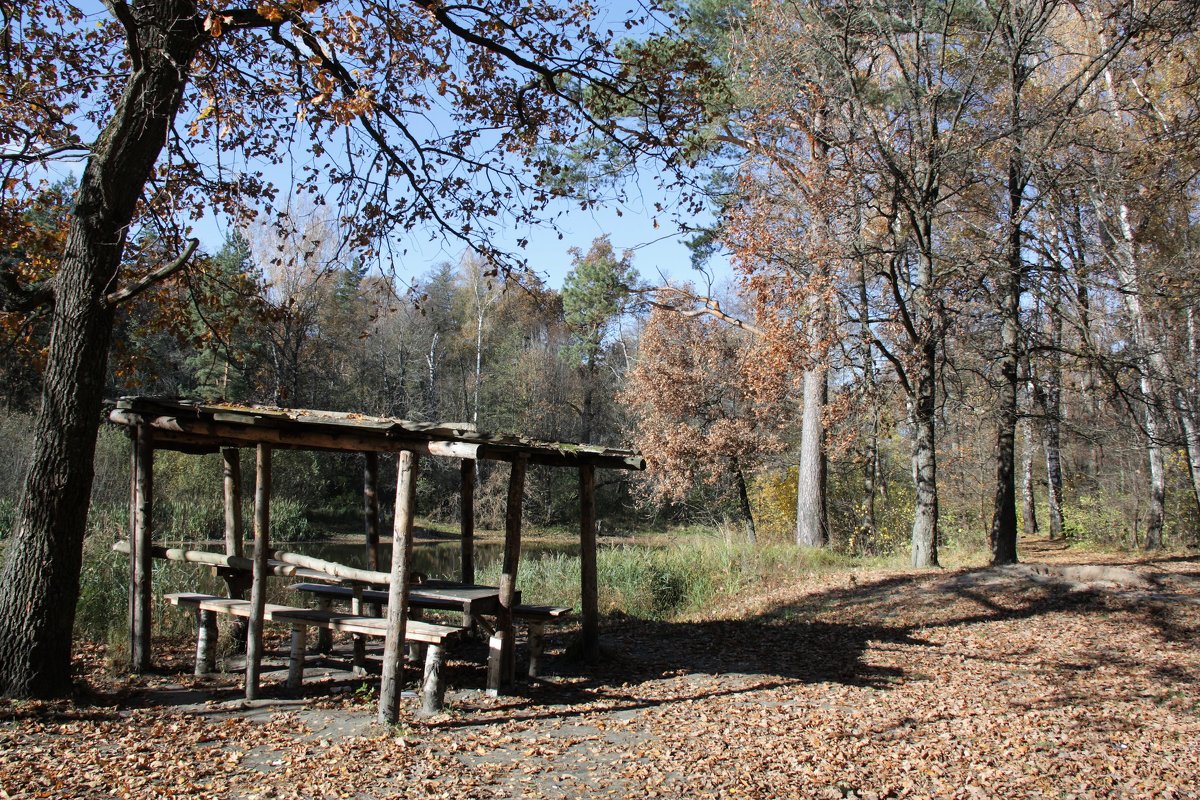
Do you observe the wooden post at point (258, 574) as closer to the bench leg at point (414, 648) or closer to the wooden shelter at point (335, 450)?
the wooden shelter at point (335, 450)

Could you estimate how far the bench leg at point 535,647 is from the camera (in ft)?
25.5

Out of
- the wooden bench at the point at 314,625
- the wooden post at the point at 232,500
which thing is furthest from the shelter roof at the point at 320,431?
the wooden bench at the point at 314,625

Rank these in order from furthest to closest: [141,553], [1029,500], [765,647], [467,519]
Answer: [1029,500] → [765,647] → [467,519] → [141,553]

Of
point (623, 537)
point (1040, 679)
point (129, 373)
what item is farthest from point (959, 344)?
point (623, 537)

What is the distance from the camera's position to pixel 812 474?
18.3m

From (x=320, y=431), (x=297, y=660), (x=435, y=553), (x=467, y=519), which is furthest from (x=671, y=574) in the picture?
(x=435, y=553)

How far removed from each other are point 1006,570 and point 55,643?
38.1ft

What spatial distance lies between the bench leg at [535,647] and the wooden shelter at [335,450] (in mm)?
603

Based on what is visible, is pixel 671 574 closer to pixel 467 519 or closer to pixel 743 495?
pixel 467 519

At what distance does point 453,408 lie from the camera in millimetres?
39500

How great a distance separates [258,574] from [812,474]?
13758mm

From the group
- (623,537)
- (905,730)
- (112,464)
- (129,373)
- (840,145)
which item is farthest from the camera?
(623,537)

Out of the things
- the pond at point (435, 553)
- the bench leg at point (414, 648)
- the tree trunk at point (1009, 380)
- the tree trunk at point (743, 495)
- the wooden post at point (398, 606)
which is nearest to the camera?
the wooden post at point (398, 606)

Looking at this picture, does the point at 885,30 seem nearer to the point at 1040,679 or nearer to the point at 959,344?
the point at 959,344
